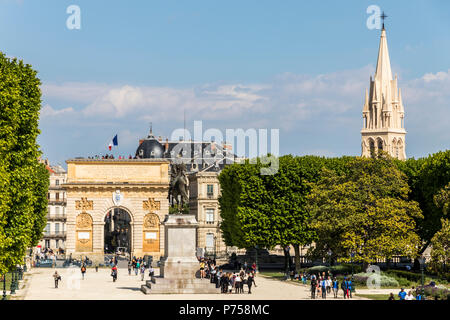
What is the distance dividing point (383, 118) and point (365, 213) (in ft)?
383

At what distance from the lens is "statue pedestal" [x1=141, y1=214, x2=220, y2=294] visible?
171ft

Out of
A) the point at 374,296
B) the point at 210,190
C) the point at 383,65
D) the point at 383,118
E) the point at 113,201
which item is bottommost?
the point at 374,296

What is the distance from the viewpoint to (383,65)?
6900 inches

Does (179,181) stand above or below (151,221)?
above

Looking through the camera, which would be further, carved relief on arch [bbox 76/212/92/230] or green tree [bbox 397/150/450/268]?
carved relief on arch [bbox 76/212/92/230]

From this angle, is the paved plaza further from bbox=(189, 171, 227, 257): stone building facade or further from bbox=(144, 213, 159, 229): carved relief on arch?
bbox=(189, 171, 227, 257): stone building facade

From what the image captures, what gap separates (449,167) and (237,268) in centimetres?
2536

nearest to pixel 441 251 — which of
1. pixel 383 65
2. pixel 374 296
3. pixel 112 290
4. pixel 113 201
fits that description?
pixel 374 296

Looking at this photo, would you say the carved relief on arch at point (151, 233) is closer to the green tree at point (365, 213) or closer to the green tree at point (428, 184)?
the green tree at point (365, 213)

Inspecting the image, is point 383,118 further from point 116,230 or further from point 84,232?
point 84,232

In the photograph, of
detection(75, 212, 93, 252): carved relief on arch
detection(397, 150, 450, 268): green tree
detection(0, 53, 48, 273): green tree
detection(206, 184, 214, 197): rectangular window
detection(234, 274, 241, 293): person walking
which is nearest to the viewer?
detection(0, 53, 48, 273): green tree

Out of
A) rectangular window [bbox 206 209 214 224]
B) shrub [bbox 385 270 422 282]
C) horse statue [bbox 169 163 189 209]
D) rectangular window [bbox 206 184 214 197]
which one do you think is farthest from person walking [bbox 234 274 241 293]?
rectangular window [bbox 206 184 214 197]
